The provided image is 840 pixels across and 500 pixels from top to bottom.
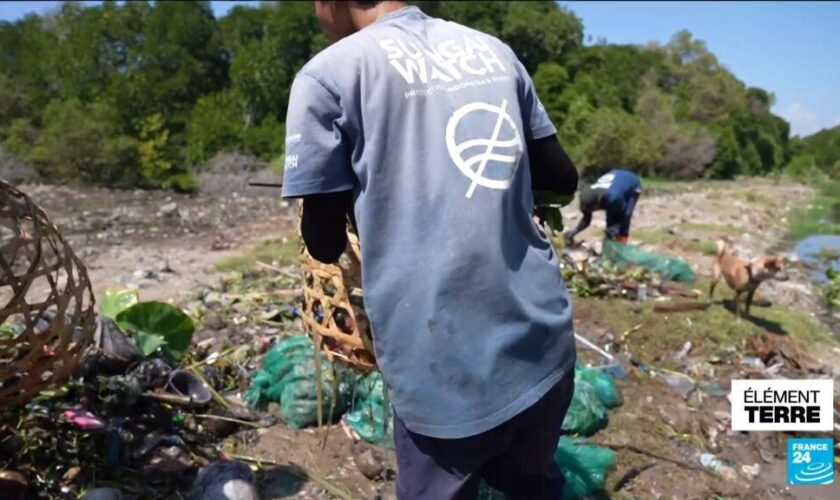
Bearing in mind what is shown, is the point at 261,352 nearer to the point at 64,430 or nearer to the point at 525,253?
the point at 64,430

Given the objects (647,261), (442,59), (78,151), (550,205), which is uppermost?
(442,59)

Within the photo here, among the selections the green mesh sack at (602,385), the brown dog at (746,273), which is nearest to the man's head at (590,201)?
the brown dog at (746,273)

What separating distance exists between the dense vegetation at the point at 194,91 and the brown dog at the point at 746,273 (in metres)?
15.7

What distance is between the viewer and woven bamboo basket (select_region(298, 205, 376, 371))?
212cm

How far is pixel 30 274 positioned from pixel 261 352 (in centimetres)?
207

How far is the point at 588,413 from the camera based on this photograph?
3514 mm

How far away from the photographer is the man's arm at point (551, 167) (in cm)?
178

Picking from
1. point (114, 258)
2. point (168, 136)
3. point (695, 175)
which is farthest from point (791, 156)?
point (114, 258)

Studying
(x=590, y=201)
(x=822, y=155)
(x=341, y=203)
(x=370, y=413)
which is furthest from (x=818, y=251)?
(x=822, y=155)

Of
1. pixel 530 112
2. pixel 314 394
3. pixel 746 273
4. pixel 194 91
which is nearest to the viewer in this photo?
pixel 530 112

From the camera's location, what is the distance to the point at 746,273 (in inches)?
220

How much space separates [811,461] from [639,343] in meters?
1.60

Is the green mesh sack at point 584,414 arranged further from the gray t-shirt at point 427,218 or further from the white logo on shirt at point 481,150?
the white logo on shirt at point 481,150

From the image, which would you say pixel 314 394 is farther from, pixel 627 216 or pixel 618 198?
pixel 627 216
